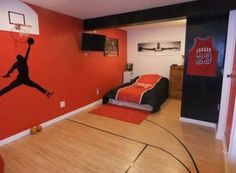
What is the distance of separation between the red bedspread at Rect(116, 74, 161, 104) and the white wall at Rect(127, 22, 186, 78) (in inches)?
22.6

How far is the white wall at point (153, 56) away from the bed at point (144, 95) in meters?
0.57

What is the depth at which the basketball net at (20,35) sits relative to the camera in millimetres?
2439

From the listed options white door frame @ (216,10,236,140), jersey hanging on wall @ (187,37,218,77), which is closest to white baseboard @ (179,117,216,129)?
white door frame @ (216,10,236,140)

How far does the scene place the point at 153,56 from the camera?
17.3 feet

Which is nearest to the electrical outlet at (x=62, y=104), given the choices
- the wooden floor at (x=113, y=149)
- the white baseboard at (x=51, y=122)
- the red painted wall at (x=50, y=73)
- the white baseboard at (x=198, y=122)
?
the red painted wall at (x=50, y=73)

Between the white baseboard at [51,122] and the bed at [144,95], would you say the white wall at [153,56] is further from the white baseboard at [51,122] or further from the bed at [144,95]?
the white baseboard at [51,122]

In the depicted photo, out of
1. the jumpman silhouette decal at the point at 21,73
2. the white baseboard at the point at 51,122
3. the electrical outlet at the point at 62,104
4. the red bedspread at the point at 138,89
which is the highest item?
Result: the jumpman silhouette decal at the point at 21,73

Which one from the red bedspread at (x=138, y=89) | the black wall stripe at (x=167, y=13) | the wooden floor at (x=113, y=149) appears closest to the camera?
the wooden floor at (x=113, y=149)

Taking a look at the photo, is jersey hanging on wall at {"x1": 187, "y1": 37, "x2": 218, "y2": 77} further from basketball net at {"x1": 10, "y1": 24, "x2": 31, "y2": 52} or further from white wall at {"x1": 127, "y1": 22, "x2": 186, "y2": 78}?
basketball net at {"x1": 10, "y1": 24, "x2": 31, "y2": 52}

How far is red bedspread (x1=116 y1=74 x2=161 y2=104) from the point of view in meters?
3.87

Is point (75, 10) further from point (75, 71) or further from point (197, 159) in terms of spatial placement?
point (197, 159)

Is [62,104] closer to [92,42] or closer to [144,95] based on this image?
[92,42]

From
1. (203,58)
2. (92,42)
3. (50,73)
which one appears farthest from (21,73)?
(203,58)

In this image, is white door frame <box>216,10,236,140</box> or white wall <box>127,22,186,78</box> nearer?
white door frame <box>216,10,236,140</box>
